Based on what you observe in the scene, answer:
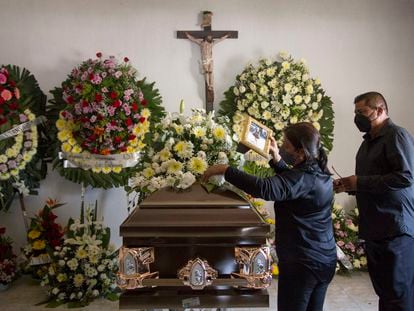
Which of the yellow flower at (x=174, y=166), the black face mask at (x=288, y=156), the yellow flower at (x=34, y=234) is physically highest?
the black face mask at (x=288, y=156)

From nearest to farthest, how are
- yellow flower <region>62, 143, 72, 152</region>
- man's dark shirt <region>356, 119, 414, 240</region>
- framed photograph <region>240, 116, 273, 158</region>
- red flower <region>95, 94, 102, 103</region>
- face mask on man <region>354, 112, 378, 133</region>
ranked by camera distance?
framed photograph <region>240, 116, 273, 158</region> < man's dark shirt <region>356, 119, 414, 240</region> < face mask on man <region>354, 112, 378, 133</region> < red flower <region>95, 94, 102, 103</region> < yellow flower <region>62, 143, 72, 152</region>

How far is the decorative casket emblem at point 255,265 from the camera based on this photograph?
1.46 meters

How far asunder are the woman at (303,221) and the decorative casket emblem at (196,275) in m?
0.33

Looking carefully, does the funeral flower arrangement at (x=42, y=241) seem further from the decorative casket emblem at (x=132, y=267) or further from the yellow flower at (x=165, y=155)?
the decorative casket emblem at (x=132, y=267)

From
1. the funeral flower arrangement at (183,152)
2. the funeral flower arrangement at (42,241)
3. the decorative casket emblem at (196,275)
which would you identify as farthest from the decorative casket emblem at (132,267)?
the funeral flower arrangement at (42,241)

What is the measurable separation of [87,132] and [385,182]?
219 centimetres

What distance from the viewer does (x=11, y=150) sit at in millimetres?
3021

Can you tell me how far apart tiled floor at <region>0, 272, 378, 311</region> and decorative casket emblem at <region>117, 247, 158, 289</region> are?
148 cm

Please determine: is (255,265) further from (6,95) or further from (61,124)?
(6,95)

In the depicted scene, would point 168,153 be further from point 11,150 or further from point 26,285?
point 26,285

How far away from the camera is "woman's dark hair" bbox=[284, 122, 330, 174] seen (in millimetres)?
1548

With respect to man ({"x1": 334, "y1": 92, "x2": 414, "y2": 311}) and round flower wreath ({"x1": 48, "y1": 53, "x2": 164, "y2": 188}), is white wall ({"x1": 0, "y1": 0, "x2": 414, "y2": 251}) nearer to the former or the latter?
round flower wreath ({"x1": 48, "y1": 53, "x2": 164, "y2": 188})

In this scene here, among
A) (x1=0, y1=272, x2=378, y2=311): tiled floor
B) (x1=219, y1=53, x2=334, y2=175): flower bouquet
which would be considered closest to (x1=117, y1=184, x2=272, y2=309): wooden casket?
(x1=0, y1=272, x2=378, y2=311): tiled floor

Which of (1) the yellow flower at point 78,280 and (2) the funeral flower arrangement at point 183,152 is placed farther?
(1) the yellow flower at point 78,280
